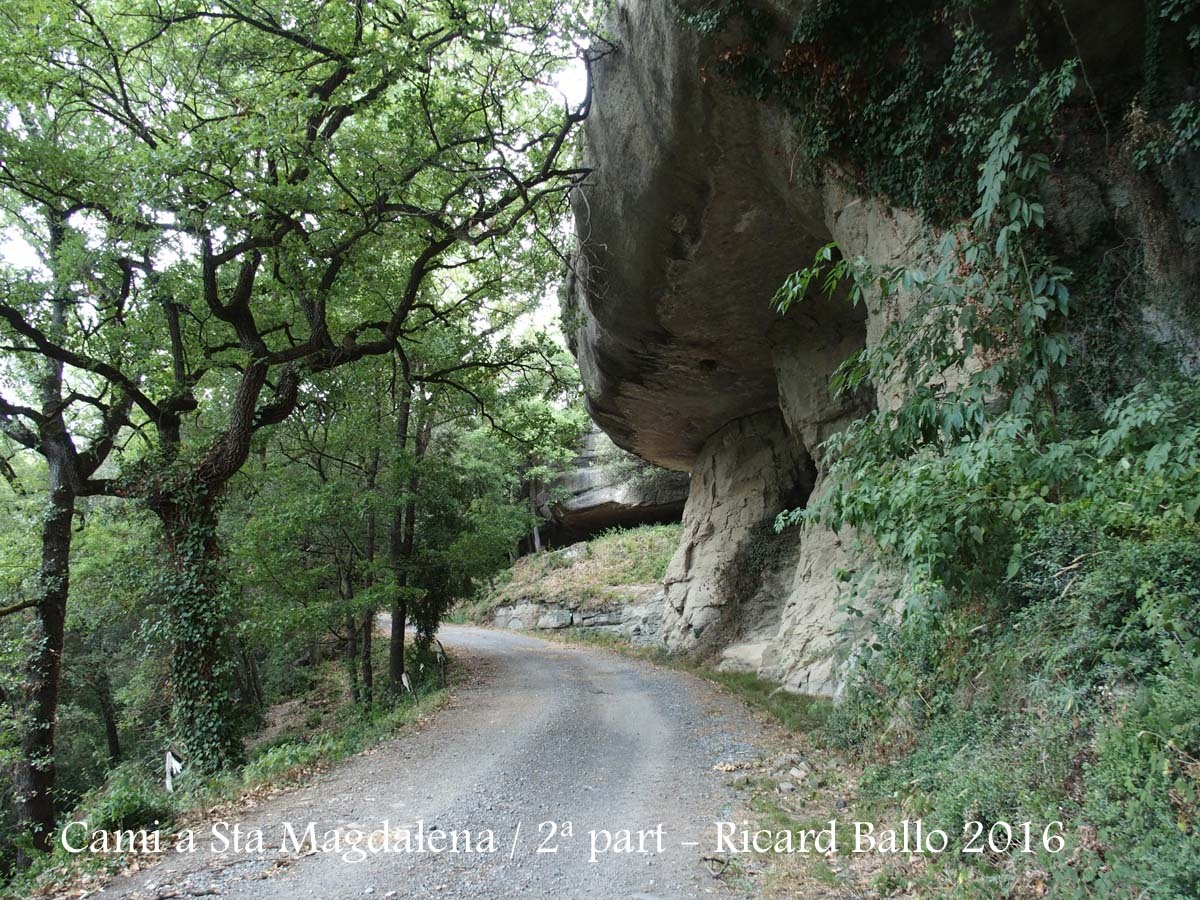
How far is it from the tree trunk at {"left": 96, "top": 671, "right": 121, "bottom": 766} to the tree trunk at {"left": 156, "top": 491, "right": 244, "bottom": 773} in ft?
32.6

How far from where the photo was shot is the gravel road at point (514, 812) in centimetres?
419

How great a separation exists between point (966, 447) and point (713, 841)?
319 cm

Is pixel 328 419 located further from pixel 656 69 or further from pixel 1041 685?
pixel 1041 685

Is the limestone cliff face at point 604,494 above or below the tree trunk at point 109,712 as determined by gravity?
above

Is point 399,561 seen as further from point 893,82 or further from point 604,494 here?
point 604,494

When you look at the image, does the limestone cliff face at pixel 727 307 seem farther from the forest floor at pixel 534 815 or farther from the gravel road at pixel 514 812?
the gravel road at pixel 514 812

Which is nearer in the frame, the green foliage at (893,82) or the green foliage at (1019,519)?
the green foliage at (1019,519)

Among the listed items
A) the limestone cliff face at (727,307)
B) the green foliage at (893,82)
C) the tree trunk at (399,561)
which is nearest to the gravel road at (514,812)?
the limestone cliff face at (727,307)

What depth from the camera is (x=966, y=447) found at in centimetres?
397

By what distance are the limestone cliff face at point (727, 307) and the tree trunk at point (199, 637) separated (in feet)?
23.1

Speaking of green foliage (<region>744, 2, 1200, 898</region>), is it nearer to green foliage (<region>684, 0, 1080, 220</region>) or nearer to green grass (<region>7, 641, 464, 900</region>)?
green foliage (<region>684, 0, 1080, 220</region>)

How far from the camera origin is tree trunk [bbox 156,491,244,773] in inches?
336

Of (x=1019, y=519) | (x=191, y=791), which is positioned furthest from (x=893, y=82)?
(x=191, y=791)

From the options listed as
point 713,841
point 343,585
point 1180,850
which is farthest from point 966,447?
point 343,585
